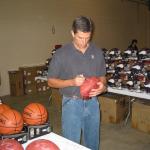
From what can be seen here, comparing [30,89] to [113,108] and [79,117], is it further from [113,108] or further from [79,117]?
[79,117]

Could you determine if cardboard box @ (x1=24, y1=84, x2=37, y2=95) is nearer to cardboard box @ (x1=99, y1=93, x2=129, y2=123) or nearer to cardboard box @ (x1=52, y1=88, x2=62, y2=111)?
cardboard box @ (x1=52, y1=88, x2=62, y2=111)

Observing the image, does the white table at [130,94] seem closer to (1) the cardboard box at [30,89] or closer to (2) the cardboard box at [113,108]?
(2) the cardboard box at [113,108]

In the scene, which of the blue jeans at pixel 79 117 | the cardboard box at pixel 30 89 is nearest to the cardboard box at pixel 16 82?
the cardboard box at pixel 30 89

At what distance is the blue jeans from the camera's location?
6.95ft

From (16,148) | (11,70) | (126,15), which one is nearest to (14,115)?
(16,148)

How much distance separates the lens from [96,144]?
2320 mm

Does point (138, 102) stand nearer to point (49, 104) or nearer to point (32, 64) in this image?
point (49, 104)

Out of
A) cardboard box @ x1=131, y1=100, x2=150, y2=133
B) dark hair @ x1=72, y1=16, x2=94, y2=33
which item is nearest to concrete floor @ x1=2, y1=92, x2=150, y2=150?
cardboard box @ x1=131, y1=100, x2=150, y2=133

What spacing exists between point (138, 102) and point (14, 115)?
2549 millimetres

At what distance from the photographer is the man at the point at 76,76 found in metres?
2.05

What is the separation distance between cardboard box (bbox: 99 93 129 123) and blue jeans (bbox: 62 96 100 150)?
6.74 ft

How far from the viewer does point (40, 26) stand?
23.9 feet

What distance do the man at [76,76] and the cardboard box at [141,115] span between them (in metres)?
1.86

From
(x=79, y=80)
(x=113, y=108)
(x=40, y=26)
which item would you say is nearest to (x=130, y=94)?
(x=113, y=108)
